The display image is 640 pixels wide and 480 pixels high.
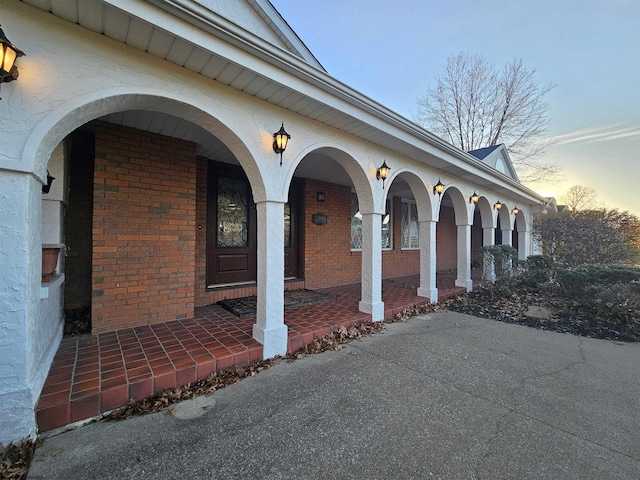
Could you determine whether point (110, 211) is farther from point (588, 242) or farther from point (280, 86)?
point (588, 242)

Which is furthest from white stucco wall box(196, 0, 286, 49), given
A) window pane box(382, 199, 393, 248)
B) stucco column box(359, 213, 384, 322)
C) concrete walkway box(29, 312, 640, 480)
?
window pane box(382, 199, 393, 248)

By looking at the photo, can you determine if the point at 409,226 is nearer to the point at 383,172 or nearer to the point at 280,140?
the point at 383,172

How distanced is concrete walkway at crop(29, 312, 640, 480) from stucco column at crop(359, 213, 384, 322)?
1.22 meters

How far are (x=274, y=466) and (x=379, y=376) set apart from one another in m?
1.43

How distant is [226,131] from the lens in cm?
281

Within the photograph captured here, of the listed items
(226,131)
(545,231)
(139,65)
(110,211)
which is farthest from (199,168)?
(545,231)

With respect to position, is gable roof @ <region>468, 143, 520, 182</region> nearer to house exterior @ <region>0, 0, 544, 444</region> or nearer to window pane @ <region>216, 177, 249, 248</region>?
house exterior @ <region>0, 0, 544, 444</region>

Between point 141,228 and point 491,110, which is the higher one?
point 491,110

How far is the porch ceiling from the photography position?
195 cm

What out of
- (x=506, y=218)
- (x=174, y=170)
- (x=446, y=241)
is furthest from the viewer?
(x=446, y=241)

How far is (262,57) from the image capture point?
2602mm

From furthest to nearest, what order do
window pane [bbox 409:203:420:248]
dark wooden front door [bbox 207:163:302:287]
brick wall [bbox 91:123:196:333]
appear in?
window pane [bbox 409:203:420:248], dark wooden front door [bbox 207:163:302:287], brick wall [bbox 91:123:196:333]

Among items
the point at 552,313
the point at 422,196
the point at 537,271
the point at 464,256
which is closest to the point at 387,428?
the point at 422,196

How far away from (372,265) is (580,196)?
2609cm
